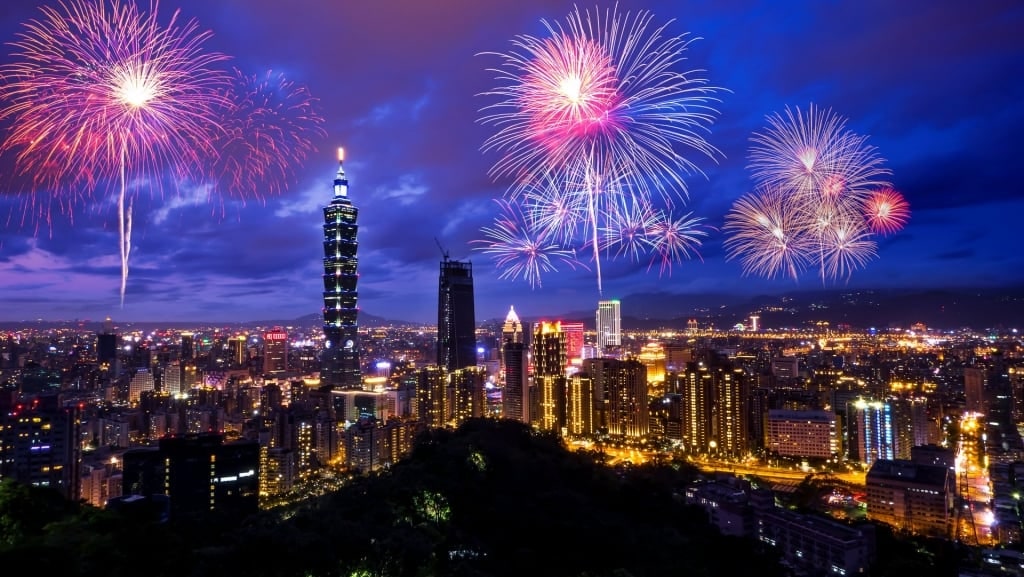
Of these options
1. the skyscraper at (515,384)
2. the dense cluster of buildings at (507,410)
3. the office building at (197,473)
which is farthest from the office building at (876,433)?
the office building at (197,473)

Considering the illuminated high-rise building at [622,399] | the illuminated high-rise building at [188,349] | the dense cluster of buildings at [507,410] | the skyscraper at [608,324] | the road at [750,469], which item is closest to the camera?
the dense cluster of buildings at [507,410]

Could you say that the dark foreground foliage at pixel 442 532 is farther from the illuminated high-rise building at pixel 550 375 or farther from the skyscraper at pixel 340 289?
the skyscraper at pixel 340 289

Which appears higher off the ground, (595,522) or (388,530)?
(388,530)

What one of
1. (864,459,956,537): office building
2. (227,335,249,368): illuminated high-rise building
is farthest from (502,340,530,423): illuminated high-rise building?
(227,335,249,368): illuminated high-rise building

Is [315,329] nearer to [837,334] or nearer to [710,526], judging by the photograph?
[837,334]

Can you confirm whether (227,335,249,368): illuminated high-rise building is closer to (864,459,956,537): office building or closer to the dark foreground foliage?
the dark foreground foliage

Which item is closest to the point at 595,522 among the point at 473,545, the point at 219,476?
the point at 473,545
